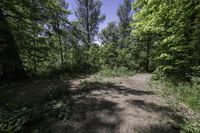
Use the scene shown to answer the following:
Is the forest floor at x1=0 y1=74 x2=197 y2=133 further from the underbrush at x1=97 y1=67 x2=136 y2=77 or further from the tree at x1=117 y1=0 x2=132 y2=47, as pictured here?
the tree at x1=117 y1=0 x2=132 y2=47

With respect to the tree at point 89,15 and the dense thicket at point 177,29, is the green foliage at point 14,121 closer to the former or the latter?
the dense thicket at point 177,29

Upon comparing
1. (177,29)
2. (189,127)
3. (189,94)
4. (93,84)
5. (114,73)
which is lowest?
(189,127)

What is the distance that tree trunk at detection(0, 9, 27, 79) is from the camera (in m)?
7.35

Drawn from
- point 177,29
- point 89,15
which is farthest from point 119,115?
point 89,15

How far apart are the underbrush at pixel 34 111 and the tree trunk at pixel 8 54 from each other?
1816 mm

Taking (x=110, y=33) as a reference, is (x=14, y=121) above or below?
below

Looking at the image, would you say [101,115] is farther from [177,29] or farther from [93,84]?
[177,29]

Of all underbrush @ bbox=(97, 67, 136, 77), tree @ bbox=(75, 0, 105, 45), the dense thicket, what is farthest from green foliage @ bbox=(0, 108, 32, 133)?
tree @ bbox=(75, 0, 105, 45)

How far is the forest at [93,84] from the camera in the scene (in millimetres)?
3990

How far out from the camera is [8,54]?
828cm

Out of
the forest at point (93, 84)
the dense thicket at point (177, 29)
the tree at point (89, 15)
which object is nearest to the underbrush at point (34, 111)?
the forest at point (93, 84)

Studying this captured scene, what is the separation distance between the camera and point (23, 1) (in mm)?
8422

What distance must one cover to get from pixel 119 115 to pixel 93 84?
11.0 feet

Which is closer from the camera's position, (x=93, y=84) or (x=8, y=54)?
(x=93, y=84)
